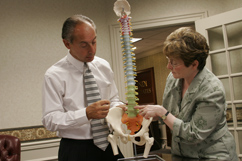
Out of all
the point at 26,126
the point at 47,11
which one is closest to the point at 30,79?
the point at 26,126

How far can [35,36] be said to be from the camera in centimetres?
366

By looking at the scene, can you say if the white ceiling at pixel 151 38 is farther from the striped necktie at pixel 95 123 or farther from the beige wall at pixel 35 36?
the striped necktie at pixel 95 123

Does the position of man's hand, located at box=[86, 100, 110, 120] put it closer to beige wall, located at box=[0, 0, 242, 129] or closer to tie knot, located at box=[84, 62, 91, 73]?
tie knot, located at box=[84, 62, 91, 73]

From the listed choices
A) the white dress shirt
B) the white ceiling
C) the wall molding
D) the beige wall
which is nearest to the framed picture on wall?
the white ceiling

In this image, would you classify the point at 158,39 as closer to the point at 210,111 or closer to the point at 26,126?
the point at 26,126

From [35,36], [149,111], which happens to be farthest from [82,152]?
[35,36]

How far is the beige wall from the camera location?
345 centimetres

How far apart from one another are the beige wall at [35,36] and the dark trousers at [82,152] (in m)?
2.13

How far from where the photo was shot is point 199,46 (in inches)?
57.9

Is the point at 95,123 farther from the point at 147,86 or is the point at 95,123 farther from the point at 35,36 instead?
the point at 147,86

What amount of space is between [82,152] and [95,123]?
6.7 inches

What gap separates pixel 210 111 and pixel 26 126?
8.87 feet

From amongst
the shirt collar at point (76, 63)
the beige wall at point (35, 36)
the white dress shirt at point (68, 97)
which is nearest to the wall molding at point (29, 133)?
the beige wall at point (35, 36)

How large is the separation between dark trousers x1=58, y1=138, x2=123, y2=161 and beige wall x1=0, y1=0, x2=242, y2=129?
2.13 m
